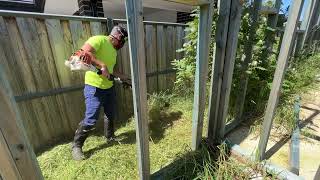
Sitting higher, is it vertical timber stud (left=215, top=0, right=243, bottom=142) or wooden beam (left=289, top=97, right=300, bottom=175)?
vertical timber stud (left=215, top=0, right=243, bottom=142)

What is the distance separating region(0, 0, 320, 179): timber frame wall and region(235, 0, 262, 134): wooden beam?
0.05 feet

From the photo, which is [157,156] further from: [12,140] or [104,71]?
[12,140]

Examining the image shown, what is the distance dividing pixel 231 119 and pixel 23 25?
3512 mm

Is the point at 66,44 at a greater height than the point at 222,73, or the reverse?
the point at 66,44

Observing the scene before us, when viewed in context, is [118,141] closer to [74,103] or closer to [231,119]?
[74,103]

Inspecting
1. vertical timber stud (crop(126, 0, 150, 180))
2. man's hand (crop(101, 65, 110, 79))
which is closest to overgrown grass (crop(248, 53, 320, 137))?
vertical timber stud (crop(126, 0, 150, 180))

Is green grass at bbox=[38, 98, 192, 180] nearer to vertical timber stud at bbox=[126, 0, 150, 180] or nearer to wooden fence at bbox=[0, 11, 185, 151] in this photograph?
wooden fence at bbox=[0, 11, 185, 151]

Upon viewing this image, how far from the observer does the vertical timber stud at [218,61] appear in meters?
2.41

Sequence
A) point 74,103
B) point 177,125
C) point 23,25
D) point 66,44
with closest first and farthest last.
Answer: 1. point 23,25
2. point 66,44
3. point 74,103
4. point 177,125

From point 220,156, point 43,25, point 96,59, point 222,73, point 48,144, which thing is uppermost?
point 43,25

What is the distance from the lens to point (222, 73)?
267 centimetres

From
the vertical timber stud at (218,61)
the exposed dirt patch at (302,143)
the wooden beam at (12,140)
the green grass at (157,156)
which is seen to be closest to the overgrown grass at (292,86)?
the green grass at (157,156)

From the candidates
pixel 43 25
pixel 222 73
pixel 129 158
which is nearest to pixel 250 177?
pixel 222 73

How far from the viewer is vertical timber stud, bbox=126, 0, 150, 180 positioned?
1568 mm
